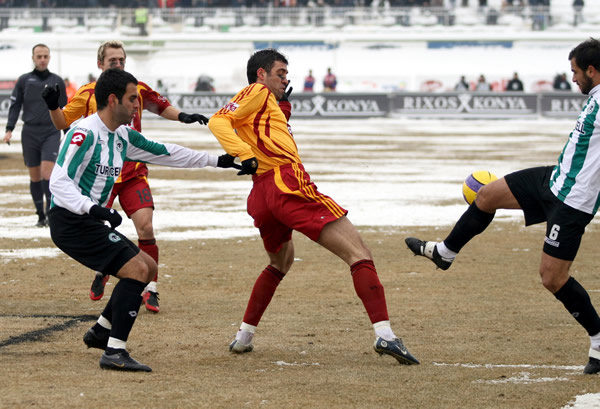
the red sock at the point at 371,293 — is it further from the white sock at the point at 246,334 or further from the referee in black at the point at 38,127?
the referee in black at the point at 38,127

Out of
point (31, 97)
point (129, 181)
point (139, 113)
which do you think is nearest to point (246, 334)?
point (129, 181)

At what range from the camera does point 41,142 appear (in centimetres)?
1303

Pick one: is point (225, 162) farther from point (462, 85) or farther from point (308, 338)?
point (462, 85)

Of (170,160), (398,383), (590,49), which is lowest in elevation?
(398,383)

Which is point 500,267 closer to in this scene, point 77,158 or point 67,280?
point 67,280

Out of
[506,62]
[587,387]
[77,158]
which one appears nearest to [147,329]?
[77,158]

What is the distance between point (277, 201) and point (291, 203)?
0.09 m

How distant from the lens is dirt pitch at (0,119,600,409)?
5.35 m

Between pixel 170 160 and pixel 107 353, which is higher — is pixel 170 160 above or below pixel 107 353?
above

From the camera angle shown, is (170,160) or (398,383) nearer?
(398,383)

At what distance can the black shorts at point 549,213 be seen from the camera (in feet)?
19.3

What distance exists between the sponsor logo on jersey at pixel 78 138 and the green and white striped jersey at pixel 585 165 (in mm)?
2947

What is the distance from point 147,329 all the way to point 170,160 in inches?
58.0

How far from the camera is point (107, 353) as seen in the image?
19.4 ft
